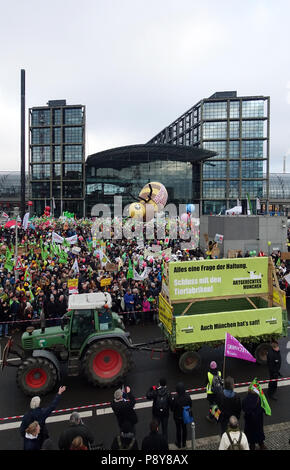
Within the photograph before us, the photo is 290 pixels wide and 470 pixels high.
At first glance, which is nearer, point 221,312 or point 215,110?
point 221,312

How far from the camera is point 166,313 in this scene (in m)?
8.92

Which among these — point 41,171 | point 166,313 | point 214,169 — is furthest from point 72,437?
point 41,171

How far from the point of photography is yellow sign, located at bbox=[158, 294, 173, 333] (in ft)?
27.7

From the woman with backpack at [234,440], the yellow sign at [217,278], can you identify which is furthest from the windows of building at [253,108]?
the woman with backpack at [234,440]

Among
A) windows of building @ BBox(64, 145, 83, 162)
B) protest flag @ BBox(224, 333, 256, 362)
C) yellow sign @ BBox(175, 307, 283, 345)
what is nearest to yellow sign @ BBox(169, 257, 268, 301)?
yellow sign @ BBox(175, 307, 283, 345)

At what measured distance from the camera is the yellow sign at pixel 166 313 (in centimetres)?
845

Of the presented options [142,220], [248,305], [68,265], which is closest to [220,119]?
[142,220]

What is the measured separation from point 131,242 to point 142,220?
23.2 feet

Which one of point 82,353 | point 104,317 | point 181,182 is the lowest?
point 82,353

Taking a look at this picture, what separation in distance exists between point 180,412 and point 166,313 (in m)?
3.35

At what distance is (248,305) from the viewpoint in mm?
10477

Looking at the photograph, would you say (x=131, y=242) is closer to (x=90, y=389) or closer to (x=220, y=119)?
(x=90, y=389)

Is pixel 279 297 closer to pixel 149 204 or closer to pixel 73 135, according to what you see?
pixel 149 204

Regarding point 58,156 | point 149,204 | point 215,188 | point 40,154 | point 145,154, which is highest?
point 40,154
